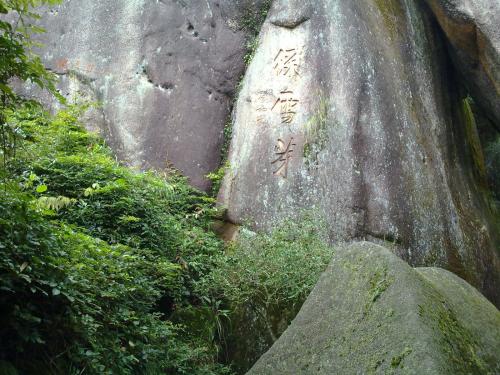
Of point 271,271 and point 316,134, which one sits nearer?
point 271,271

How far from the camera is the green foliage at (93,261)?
350cm

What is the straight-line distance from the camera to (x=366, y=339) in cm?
339

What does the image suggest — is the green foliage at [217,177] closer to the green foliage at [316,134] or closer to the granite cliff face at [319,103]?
the granite cliff face at [319,103]

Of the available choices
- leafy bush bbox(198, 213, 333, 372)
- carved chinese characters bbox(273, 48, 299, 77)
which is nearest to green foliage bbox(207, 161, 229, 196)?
carved chinese characters bbox(273, 48, 299, 77)

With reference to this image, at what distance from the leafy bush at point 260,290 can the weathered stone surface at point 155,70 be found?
2328mm

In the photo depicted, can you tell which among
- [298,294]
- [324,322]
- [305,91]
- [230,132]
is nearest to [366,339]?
[324,322]

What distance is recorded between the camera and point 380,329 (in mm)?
3369

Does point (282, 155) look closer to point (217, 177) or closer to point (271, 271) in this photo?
point (217, 177)

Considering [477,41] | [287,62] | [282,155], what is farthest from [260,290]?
[477,41]

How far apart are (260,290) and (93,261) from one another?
7.90ft

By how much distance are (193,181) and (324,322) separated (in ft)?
16.3

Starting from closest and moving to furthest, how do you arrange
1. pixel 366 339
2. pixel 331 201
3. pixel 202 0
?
pixel 366 339 → pixel 331 201 → pixel 202 0

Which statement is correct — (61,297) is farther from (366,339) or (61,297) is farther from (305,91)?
(305,91)

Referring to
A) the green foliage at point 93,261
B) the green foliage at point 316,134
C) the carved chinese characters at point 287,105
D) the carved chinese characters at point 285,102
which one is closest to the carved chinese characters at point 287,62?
the carved chinese characters at point 285,102
